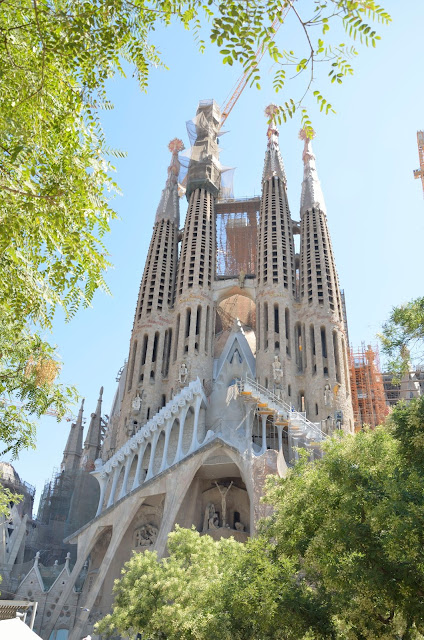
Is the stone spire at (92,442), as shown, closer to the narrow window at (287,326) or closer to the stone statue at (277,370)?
the stone statue at (277,370)

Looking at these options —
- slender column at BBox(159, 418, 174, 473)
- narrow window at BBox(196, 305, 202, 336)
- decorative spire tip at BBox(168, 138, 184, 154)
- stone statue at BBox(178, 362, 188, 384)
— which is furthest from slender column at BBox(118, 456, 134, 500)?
decorative spire tip at BBox(168, 138, 184, 154)

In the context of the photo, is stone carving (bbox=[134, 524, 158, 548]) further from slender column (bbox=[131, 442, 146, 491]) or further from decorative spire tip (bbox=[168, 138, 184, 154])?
decorative spire tip (bbox=[168, 138, 184, 154])

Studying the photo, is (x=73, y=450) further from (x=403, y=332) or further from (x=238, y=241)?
(x=403, y=332)

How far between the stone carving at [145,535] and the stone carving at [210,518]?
297 centimetres

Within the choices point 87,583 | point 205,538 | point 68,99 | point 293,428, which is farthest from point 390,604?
point 87,583

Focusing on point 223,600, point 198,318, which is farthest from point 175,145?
point 223,600

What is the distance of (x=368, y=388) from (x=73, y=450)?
2684 centimetres

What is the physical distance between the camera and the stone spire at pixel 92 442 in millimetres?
49250

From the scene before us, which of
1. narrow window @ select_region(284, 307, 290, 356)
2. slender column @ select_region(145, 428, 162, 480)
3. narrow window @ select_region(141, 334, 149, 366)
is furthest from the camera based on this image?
narrow window @ select_region(141, 334, 149, 366)

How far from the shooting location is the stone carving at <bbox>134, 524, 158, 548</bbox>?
32656mm

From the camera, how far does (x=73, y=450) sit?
5328 centimetres

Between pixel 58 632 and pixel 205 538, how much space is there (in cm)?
2040

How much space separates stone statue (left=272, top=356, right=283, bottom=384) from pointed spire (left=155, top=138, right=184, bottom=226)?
17217mm

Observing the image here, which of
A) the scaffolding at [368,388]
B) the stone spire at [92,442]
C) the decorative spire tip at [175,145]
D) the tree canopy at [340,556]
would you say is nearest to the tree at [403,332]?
the tree canopy at [340,556]
